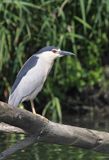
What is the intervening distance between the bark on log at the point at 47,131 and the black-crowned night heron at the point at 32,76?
932 mm

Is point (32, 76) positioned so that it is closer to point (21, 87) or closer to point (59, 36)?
point (21, 87)

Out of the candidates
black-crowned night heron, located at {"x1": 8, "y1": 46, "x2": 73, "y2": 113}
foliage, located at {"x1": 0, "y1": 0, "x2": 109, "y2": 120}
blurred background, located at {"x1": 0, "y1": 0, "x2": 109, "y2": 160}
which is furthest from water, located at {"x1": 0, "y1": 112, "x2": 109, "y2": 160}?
foliage, located at {"x1": 0, "y1": 0, "x2": 109, "y2": 120}

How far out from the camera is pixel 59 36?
9.58 m

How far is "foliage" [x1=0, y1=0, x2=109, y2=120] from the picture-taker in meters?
9.32

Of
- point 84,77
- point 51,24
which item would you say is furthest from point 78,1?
point 84,77

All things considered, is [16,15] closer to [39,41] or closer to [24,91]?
[39,41]

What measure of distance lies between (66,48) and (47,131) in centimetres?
500

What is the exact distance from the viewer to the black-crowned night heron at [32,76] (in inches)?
244

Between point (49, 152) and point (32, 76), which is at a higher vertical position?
point (32, 76)

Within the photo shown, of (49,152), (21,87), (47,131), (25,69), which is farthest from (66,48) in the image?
(47,131)

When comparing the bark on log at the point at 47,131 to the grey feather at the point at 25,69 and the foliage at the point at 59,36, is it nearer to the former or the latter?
the grey feather at the point at 25,69

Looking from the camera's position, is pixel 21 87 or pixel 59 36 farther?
pixel 59 36

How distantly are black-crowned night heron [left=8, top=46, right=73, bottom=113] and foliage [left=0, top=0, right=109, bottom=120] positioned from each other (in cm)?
267

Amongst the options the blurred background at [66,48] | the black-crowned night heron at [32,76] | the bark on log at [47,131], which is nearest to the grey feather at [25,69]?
the black-crowned night heron at [32,76]
